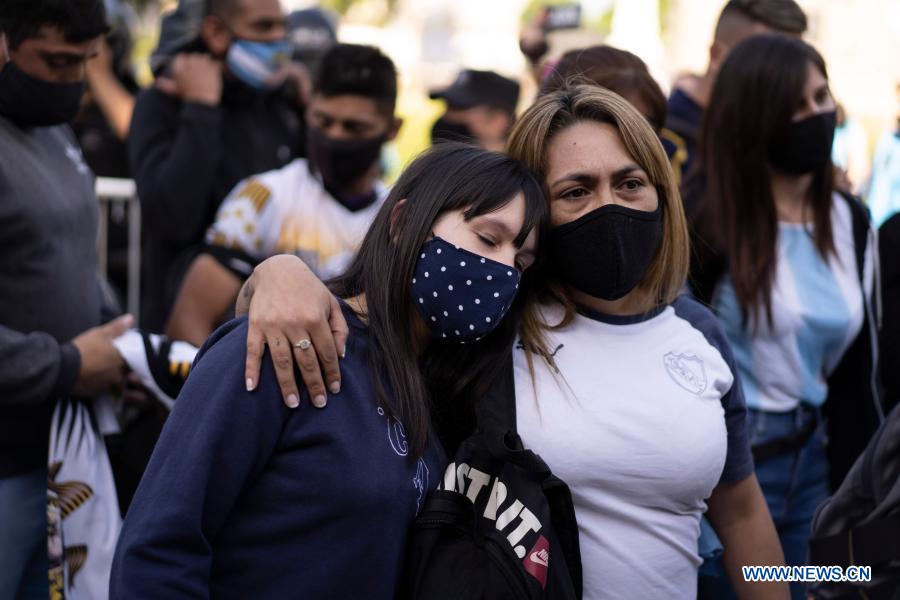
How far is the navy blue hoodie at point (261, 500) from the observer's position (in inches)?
73.2

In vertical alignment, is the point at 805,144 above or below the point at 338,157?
above

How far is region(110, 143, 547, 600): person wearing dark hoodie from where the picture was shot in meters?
1.88

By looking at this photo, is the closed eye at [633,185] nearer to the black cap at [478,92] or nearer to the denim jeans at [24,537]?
the denim jeans at [24,537]

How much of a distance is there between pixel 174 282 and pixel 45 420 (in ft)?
4.04

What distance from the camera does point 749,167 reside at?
3.34 meters

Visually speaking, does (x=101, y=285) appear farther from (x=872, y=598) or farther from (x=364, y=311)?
(x=872, y=598)

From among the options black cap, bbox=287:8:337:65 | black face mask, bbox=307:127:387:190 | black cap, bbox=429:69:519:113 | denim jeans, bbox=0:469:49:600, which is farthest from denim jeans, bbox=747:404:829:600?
black cap, bbox=287:8:337:65

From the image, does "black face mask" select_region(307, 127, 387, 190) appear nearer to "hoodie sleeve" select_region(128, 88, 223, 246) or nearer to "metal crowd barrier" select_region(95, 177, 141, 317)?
"hoodie sleeve" select_region(128, 88, 223, 246)

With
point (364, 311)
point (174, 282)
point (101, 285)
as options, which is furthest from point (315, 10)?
point (364, 311)

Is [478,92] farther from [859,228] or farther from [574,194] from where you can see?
[574,194]

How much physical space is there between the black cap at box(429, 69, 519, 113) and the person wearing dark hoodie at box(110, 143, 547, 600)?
309cm

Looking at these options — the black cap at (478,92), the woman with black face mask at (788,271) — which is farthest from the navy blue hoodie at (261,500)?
the black cap at (478,92)

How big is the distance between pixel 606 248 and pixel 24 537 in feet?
5.93

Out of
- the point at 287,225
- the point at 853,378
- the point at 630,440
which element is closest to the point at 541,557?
the point at 630,440
